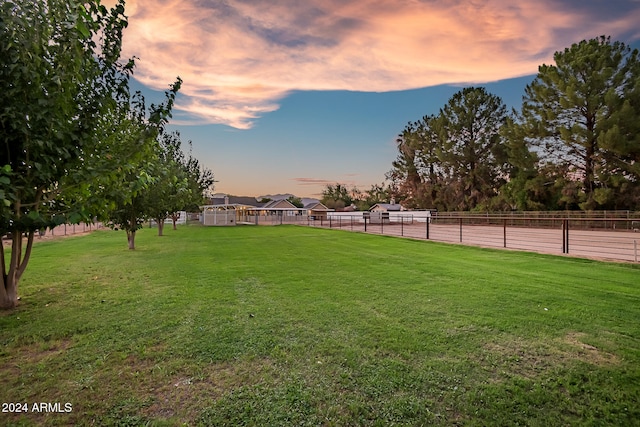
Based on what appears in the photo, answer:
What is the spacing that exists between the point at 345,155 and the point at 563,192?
1839cm

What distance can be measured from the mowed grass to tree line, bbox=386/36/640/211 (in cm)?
2523

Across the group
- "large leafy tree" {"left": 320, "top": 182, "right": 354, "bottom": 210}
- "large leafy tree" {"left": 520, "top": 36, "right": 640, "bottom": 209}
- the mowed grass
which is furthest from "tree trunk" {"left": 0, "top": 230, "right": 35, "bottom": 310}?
"large leafy tree" {"left": 320, "top": 182, "right": 354, "bottom": 210}

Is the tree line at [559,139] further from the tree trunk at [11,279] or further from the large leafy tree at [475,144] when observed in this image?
the tree trunk at [11,279]

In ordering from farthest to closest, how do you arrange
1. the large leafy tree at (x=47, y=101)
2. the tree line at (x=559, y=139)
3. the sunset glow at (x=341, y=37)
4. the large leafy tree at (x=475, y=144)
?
the large leafy tree at (x=475, y=144), the tree line at (x=559, y=139), the sunset glow at (x=341, y=37), the large leafy tree at (x=47, y=101)

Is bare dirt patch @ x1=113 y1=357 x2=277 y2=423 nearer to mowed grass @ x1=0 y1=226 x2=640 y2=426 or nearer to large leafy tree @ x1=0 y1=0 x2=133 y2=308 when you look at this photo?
mowed grass @ x1=0 y1=226 x2=640 y2=426

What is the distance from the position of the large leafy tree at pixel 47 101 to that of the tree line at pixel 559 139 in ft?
98.0

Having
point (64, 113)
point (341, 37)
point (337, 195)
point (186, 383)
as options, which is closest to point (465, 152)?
point (341, 37)

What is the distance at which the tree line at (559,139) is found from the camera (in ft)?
80.0

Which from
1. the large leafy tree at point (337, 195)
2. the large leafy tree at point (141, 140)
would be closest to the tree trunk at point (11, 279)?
the large leafy tree at point (141, 140)

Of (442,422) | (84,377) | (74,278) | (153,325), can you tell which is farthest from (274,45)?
(442,422)

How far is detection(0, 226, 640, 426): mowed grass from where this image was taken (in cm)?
218

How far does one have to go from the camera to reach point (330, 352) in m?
3.07

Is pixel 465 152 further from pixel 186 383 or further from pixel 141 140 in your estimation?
pixel 186 383

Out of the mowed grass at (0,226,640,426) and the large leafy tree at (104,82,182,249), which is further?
the large leafy tree at (104,82,182,249)
